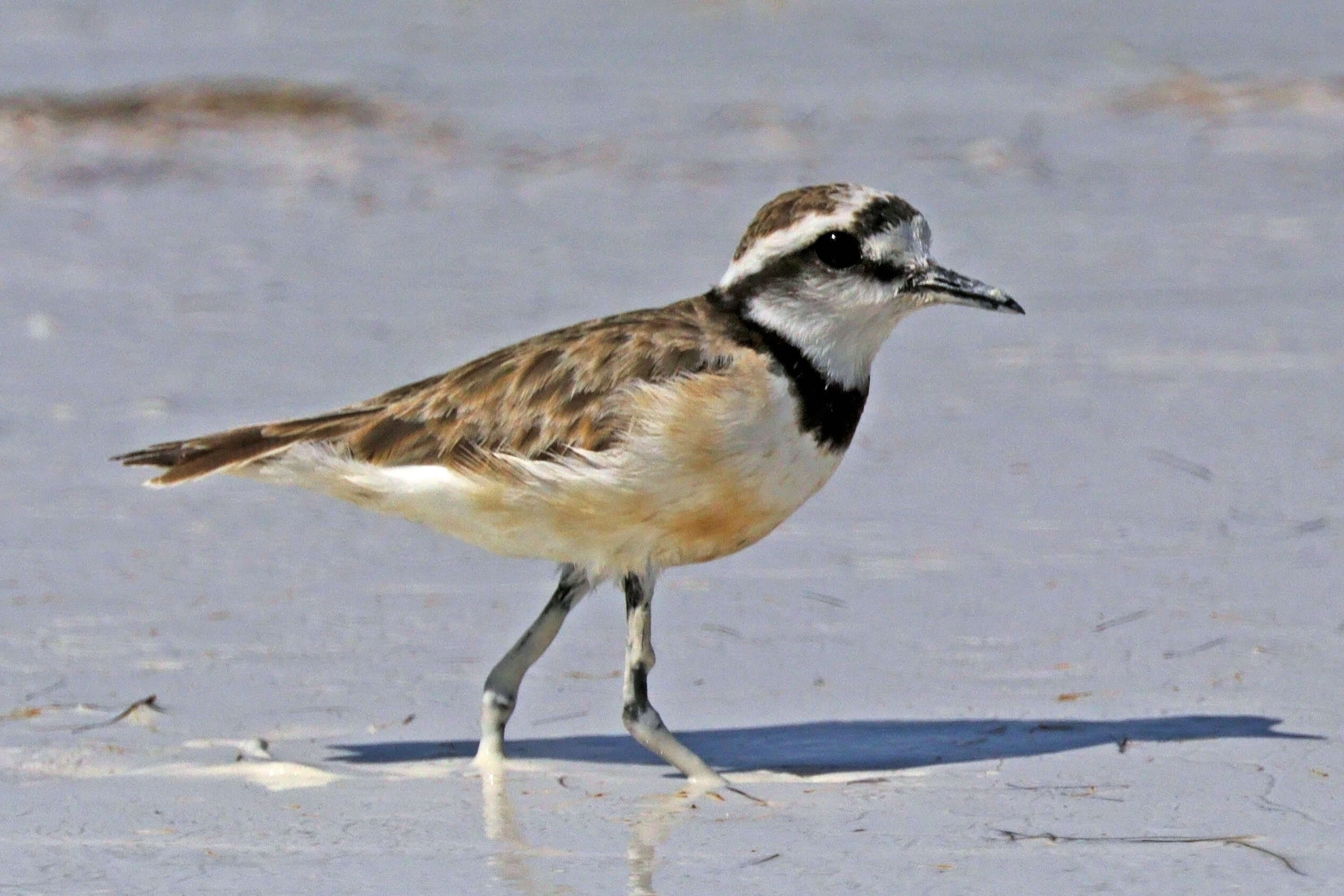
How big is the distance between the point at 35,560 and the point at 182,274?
13.1ft

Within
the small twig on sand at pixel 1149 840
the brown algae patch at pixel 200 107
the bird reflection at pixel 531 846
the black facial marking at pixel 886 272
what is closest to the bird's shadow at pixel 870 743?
the bird reflection at pixel 531 846

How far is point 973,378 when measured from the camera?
363 inches

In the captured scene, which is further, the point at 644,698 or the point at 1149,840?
the point at 644,698

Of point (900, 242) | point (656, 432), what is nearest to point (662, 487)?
point (656, 432)

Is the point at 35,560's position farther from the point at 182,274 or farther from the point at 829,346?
the point at 182,274

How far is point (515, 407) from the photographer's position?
18.5 feet

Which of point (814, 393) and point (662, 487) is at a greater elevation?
point (814, 393)

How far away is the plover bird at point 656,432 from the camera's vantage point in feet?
17.5

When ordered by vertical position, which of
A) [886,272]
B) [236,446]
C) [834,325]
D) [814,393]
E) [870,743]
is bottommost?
[870,743]

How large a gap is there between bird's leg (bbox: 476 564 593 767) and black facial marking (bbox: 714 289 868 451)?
22 cm

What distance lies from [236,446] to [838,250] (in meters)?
1.61

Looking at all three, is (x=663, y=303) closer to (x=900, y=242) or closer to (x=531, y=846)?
(x=900, y=242)

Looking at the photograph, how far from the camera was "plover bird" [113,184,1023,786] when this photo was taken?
5.33m

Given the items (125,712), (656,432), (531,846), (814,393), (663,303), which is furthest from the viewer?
(663,303)
